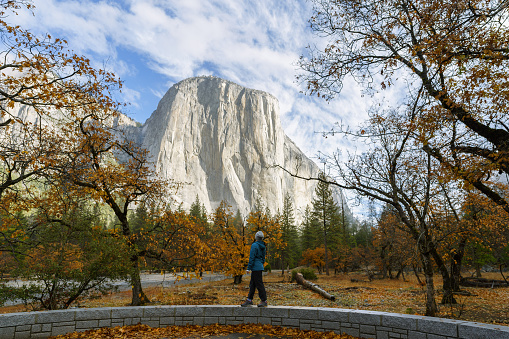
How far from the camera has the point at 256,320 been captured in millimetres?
6633

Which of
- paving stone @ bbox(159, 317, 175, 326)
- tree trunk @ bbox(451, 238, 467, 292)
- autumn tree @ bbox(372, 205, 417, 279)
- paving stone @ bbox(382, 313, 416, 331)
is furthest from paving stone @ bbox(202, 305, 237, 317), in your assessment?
autumn tree @ bbox(372, 205, 417, 279)

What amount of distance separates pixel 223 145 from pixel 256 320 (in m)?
107

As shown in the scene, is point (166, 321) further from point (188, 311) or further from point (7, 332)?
point (7, 332)

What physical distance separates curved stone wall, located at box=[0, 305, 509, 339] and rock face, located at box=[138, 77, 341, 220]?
8706 cm

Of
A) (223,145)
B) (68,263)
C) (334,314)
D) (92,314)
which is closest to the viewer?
(334,314)

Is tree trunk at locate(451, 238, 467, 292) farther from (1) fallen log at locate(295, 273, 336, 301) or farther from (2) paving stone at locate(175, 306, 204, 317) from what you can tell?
(2) paving stone at locate(175, 306, 204, 317)

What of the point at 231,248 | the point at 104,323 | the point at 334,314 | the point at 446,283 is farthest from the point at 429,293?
the point at 231,248

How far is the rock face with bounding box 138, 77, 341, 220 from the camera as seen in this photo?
339 ft

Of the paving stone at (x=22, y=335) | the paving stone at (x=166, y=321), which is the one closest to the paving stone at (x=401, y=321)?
the paving stone at (x=166, y=321)

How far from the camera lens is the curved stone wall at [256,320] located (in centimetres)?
500

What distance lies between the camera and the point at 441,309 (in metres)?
10.6

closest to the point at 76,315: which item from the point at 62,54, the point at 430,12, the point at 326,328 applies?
the point at 326,328

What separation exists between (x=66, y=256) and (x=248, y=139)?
109 metres

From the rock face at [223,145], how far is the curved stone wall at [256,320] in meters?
87.1
